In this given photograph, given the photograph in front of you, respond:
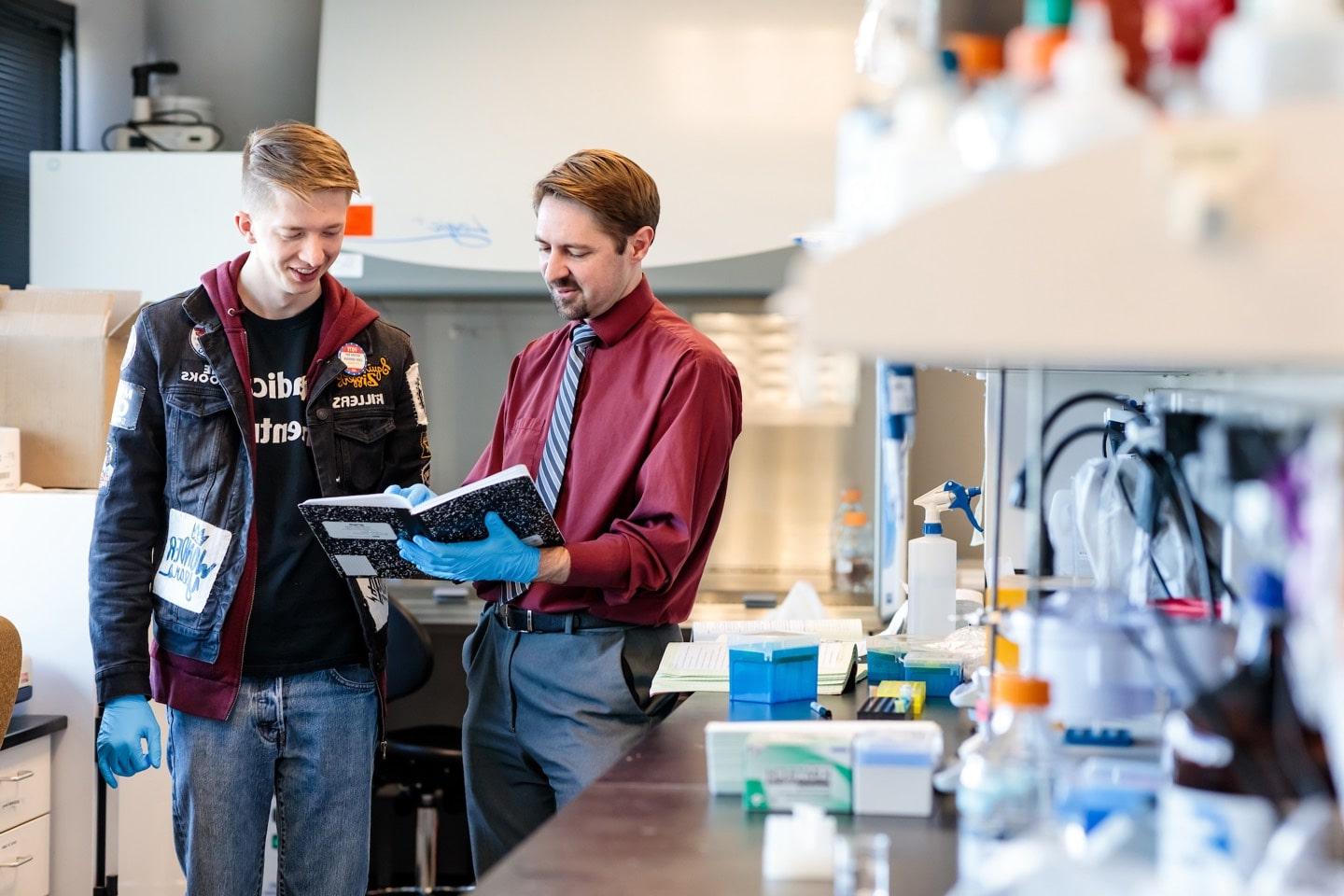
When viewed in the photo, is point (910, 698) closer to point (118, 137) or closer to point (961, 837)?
point (961, 837)

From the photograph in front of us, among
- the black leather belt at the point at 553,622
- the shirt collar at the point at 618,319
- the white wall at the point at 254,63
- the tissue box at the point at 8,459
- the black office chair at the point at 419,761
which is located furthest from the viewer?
the white wall at the point at 254,63

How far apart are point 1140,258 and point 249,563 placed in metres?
1.64

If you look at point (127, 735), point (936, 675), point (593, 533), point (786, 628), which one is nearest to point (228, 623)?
point (127, 735)

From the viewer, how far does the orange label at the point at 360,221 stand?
11.9ft

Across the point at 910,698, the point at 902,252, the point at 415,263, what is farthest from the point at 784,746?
the point at 415,263

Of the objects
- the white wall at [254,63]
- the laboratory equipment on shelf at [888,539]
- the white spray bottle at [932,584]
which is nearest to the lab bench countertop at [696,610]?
the laboratory equipment on shelf at [888,539]

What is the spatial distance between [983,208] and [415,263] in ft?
9.93

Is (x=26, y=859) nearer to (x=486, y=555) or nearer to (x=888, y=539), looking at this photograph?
(x=486, y=555)

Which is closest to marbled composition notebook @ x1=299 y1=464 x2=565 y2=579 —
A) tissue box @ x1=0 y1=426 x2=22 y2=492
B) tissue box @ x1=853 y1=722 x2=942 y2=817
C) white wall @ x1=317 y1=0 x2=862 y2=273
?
tissue box @ x1=853 y1=722 x2=942 y2=817

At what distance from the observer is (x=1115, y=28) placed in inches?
34.1

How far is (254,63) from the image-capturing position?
4277mm

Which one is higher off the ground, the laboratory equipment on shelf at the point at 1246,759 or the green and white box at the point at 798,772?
the laboratory equipment on shelf at the point at 1246,759

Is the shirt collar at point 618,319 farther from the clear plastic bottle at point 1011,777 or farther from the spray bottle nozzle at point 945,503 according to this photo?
the clear plastic bottle at point 1011,777

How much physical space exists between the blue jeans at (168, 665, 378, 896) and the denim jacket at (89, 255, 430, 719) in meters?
0.06
